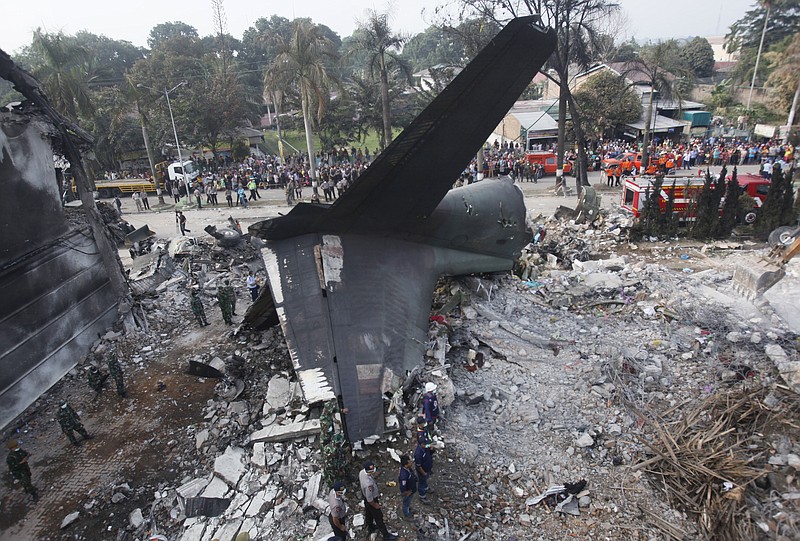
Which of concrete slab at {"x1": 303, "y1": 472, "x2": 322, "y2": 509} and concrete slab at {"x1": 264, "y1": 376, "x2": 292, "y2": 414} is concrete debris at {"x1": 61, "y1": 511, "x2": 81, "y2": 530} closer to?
concrete slab at {"x1": 264, "y1": 376, "x2": 292, "y2": 414}

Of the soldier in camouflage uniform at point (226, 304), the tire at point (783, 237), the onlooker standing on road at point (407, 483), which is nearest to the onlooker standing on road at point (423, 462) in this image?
the onlooker standing on road at point (407, 483)

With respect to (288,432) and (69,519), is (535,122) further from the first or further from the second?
(69,519)

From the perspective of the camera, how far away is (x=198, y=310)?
516 inches

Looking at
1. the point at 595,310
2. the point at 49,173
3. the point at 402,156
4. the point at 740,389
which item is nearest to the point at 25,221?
the point at 49,173

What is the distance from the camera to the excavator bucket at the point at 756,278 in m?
11.8

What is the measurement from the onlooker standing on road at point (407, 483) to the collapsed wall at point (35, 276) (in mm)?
9263

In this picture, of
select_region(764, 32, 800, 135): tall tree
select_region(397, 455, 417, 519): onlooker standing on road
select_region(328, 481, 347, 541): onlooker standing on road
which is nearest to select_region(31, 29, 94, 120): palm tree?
select_region(328, 481, 347, 541): onlooker standing on road

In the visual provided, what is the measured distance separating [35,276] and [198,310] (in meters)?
3.79

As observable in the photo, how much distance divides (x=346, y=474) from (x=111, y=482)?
169 inches

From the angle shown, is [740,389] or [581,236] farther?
[581,236]

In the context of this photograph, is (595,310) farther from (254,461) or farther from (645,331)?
(254,461)

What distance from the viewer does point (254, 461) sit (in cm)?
780

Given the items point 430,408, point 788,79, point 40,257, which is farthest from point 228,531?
point 788,79

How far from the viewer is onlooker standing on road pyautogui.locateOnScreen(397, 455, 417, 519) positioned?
6.59 metres
